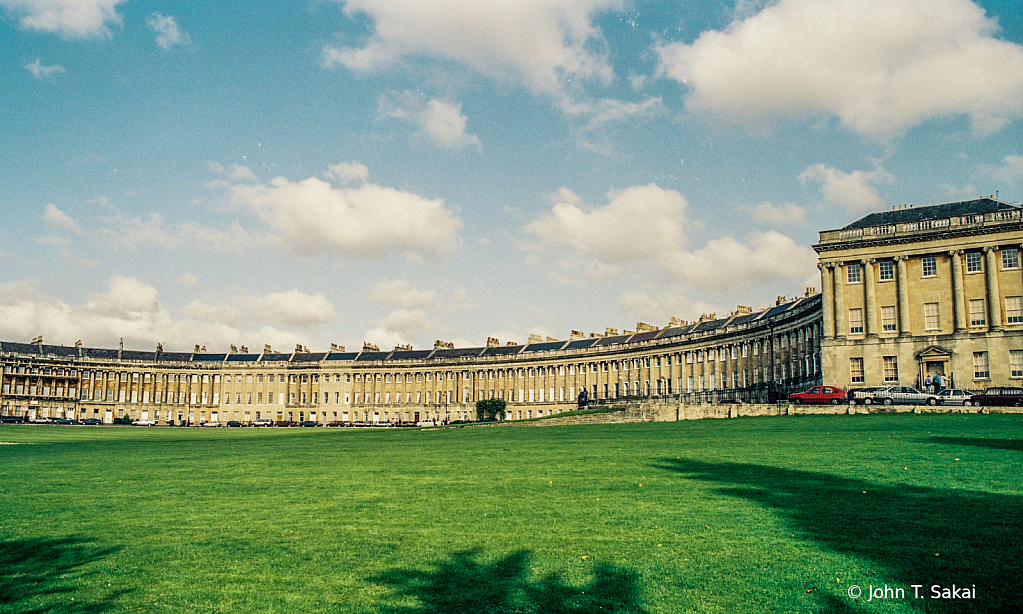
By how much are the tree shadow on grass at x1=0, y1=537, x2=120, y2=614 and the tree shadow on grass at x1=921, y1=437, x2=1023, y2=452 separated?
2054cm

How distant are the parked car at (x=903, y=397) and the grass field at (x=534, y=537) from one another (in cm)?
2607

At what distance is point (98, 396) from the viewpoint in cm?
13388

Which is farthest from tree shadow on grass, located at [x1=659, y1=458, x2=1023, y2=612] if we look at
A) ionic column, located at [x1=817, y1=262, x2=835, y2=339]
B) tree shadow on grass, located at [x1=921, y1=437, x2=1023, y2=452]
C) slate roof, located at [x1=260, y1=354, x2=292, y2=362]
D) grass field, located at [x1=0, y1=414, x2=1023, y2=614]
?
slate roof, located at [x1=260, y1=354, x2=292, y2=362]

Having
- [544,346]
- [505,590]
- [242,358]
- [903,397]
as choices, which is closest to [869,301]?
[903,397]

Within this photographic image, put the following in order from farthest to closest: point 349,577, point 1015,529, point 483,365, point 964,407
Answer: point 483,365, point 964,407, point 1015,529, point 349,577

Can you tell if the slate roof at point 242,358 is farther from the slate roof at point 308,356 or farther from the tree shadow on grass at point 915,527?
the tree shadow on grass at point 915,527

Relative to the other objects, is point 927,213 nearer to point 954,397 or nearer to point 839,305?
point 839,305

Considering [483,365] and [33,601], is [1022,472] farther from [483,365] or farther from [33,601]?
[483,365]

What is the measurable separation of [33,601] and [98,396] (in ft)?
472

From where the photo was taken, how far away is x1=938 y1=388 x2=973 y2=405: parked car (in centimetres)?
4156

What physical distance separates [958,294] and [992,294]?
2039 millimetres

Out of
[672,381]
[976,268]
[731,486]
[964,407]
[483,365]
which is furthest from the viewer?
[483,365]

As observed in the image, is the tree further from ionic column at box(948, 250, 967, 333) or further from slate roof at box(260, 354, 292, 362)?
ionic column at box(948, 250, 967, 333)

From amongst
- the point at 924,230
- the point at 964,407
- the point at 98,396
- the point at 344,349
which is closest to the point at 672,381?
the point at 924,230
